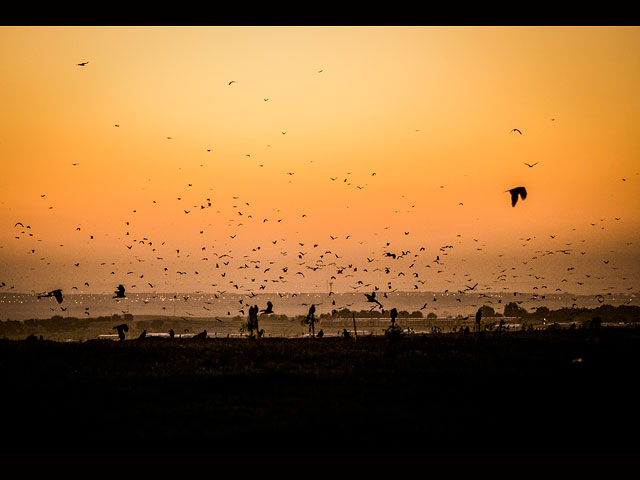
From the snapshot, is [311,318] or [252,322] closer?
[252,322]

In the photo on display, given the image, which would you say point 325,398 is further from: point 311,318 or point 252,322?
point 311,318

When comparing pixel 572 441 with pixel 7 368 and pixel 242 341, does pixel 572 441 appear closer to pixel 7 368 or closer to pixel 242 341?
pixel 7 368

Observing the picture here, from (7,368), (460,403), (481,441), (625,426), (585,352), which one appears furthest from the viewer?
(585,352)

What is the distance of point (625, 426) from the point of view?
15.9 m

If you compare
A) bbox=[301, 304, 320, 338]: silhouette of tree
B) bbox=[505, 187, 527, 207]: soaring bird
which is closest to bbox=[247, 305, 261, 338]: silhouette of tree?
bbox=[301, 304, 320, 338]: silhouette of tree

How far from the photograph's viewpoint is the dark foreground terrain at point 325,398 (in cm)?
1491

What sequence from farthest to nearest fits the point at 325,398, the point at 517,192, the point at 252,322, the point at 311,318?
the point at 311,318 → the point at 252,322 → the point at 517,192 → the point at 325,398

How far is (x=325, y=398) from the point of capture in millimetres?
18469

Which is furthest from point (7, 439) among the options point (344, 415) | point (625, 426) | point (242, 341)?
point (242, 341)

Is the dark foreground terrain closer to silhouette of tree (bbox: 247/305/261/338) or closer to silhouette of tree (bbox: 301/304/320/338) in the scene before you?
silhouette of tree (bbox: 301/304/320/338)

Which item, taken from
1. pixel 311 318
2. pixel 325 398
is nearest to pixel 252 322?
pixel 311 318

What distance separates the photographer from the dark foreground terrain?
1491 centimetres

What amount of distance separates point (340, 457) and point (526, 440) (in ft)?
14.9

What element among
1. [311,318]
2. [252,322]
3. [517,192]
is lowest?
[252,322]
